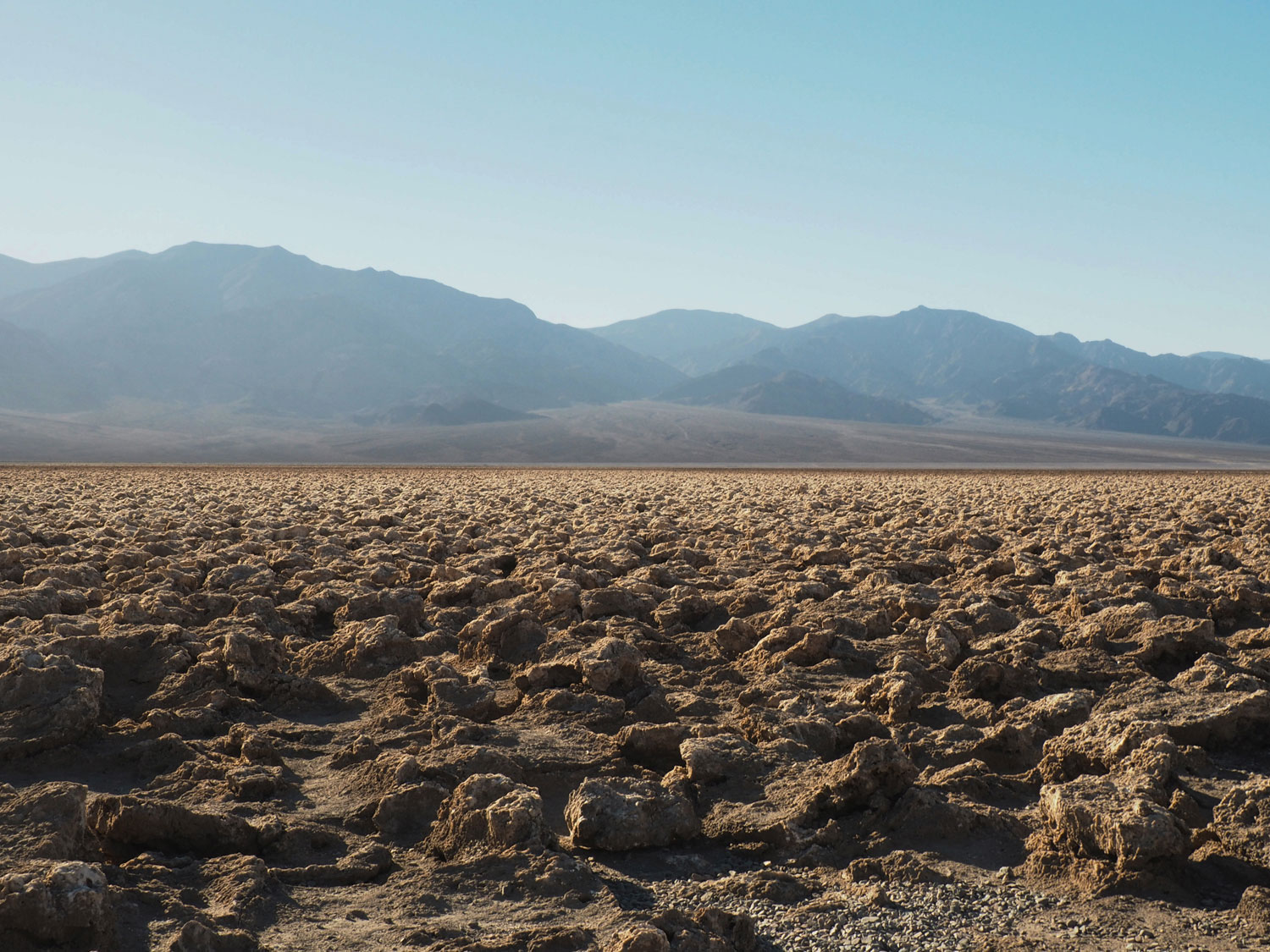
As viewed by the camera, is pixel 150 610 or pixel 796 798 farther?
pixel 150 610

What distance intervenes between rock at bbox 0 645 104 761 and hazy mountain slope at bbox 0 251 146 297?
198m

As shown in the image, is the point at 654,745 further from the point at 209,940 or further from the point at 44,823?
the point at 44,823

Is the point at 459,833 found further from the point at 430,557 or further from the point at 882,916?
the point at 430,557

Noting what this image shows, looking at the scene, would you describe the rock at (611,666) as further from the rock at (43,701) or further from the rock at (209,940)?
the rock at (209,940)

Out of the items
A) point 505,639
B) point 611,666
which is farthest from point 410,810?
point 505,639

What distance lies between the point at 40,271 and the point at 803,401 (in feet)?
490

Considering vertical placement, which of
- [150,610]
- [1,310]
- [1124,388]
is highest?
[1,310]

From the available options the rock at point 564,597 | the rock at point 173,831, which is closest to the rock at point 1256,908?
the rock at point 173,831

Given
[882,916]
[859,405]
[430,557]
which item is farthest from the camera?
[859,405]

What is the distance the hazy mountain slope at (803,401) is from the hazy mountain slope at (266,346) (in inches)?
882

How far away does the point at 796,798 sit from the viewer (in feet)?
12.3

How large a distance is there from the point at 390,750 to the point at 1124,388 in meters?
192

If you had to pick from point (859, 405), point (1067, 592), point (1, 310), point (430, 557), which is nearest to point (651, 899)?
point (1067, 592)

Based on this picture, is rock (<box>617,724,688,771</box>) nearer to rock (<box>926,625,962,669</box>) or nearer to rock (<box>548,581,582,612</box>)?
rock (<box>926,625,962,669</box>)
